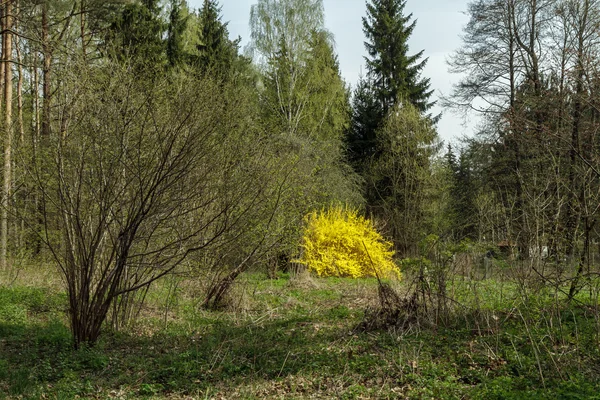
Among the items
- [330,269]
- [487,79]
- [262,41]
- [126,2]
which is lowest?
[330,269]

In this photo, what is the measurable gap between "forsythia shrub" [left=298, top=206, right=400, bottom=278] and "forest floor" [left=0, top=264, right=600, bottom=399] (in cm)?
796

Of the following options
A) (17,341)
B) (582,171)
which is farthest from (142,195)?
(582,171)

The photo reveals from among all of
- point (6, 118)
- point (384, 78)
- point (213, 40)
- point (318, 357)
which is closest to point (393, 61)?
point (384, 78)

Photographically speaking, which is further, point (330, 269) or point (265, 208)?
point (330, 269)

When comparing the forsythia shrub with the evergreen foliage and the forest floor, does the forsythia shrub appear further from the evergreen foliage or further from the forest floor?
the evergreen foliage

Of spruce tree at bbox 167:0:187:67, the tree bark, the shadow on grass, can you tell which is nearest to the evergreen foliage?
spruce tree at bbox 167:0:187:67

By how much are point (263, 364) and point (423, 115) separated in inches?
846

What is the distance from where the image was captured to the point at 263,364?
5.99 meters

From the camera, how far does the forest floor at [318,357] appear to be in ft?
16.9

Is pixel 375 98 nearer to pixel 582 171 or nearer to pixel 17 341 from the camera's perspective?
pixel 582 171

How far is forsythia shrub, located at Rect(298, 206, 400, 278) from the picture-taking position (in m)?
16.5

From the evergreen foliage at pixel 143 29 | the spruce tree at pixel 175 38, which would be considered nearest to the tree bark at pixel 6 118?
the evergreen foliage at pixel 143 29

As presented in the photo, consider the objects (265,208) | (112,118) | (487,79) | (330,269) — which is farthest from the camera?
(487,79)

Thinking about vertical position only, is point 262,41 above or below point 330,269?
above
